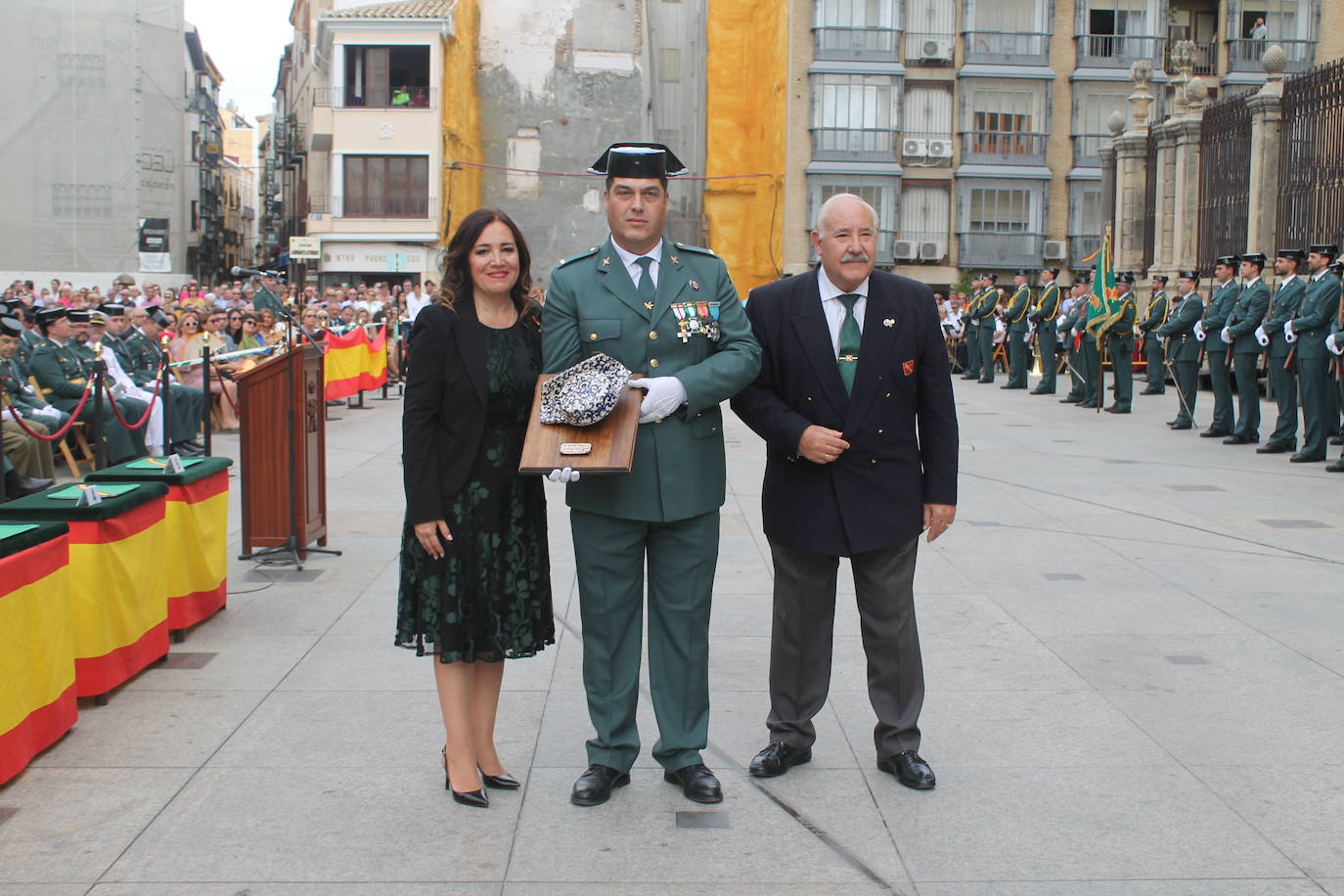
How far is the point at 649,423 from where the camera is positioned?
452 centimetres

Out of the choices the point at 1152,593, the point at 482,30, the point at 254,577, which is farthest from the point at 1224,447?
the point at 482,30

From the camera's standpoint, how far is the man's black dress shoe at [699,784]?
457 cm

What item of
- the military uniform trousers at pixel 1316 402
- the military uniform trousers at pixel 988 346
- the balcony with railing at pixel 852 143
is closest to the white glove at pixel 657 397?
the military uniform trousers at pixel 1316 402

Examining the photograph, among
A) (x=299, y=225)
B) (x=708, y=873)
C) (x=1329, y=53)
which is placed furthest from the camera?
(x=299, y=225)

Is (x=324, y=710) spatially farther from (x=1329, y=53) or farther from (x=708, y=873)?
(x=1329, y=53)

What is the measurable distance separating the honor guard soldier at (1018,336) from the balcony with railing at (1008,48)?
74.4 feet

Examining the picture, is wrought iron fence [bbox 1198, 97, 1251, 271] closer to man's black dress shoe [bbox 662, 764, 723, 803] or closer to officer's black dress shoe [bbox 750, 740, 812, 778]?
officer's black dress shoe [bbox 750, 740, 812, 778]

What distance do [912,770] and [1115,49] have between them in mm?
45907

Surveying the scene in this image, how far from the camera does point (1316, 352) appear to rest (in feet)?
47.6

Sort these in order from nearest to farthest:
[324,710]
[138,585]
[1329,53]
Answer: [324,710], [138,585], [1329,53]

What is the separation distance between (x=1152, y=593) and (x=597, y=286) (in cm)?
447

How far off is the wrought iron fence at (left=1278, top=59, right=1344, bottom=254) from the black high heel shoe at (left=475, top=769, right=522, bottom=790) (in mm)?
18910

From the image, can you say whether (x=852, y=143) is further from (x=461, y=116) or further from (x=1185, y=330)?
(x=1185, y=330)

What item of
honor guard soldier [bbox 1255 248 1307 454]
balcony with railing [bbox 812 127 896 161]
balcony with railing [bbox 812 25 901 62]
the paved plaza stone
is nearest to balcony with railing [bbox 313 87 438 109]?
balcony with railing [bbox 812 127 896 161]
